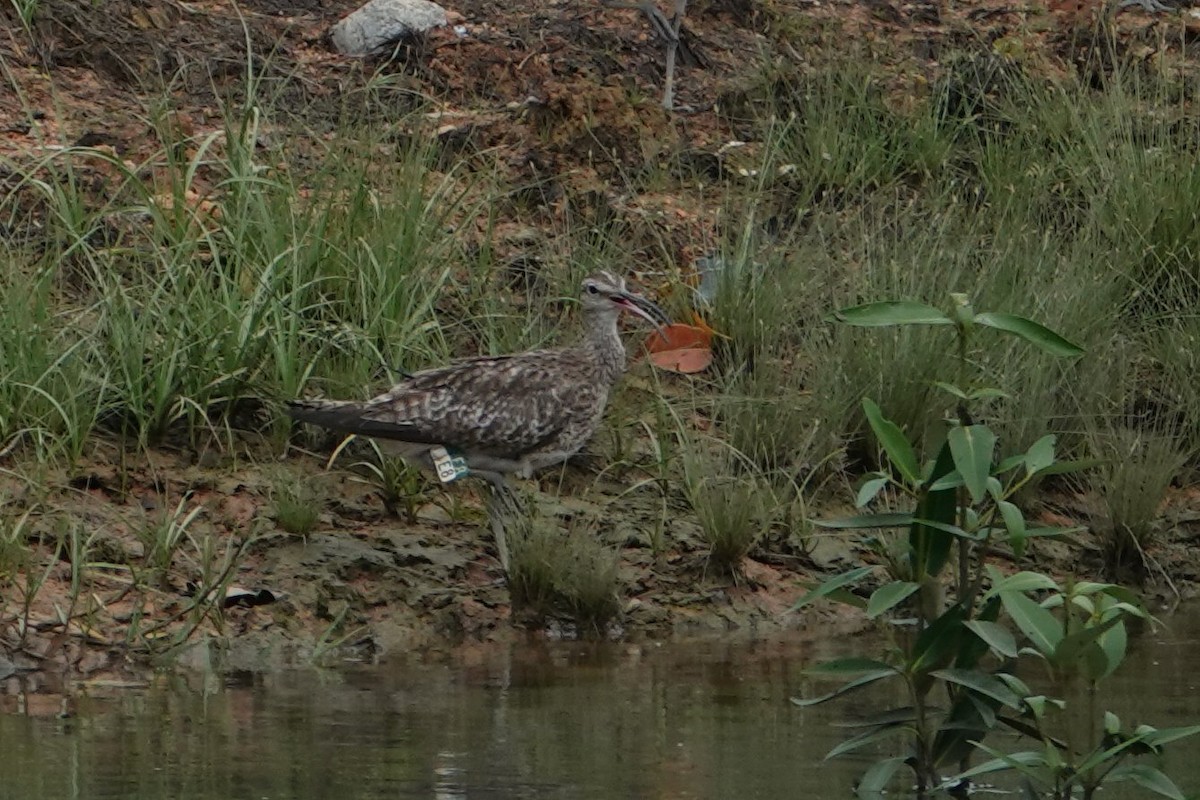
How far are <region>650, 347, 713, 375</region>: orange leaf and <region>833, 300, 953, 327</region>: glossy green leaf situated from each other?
15.5 ft

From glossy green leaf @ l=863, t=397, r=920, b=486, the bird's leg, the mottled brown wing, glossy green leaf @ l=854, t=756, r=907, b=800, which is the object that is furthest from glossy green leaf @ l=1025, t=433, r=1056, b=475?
the mottled brown wing

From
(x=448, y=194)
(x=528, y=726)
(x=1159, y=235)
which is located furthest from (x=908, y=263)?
(x=528, y=726)

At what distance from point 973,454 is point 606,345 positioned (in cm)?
417

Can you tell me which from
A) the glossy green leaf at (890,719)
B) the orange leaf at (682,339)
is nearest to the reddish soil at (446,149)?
the glossy green leaf at (890,719)

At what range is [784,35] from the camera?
13.4 meters

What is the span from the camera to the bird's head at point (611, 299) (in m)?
9.23

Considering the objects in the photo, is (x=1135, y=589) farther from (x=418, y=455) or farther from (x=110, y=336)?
(x=110, y=336)

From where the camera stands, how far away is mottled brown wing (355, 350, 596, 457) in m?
8.44

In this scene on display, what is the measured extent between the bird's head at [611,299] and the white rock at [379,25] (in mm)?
3591

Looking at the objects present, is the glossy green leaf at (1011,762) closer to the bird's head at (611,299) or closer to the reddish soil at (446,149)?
the reddish soil at (446,149)

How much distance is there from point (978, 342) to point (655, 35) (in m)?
4.17

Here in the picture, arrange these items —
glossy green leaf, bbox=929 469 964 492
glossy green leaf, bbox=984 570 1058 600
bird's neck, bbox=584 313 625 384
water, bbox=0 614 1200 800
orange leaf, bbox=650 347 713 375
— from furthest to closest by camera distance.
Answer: orange leaf, bbox=650 347 713 375, bird's neck, bbox=584 313 625 384, water, bbox=0 614 1200 800, glossy green leaf, bbox=929 469 964 492, glossy green leaf, bbox=984 570 1058 600

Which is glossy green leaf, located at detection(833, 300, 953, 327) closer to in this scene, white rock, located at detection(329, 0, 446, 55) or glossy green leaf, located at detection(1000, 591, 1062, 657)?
glossy green leaf, located at detection(1000, 591, 1062, 657)

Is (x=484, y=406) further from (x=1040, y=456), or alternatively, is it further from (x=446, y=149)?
(x=1040, y=456)
